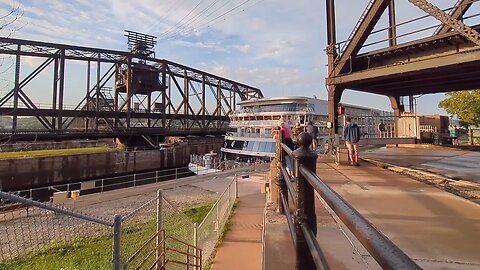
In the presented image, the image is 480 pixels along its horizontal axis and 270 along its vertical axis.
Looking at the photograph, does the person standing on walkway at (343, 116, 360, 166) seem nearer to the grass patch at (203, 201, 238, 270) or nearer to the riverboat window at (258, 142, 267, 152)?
the grass patch at (203, 201, 238, 270)

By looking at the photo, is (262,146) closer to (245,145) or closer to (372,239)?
(245,145)

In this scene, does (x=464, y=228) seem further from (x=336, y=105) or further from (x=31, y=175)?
(x=31, y=175)

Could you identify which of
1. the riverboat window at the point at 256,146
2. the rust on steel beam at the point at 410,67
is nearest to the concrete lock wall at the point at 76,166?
the riverboat window at the point at 256,146

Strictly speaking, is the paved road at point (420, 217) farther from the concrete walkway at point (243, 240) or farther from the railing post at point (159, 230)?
the concrete walkway at point (243, 240)

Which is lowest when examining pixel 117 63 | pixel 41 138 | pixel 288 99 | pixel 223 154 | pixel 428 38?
pixel 223 154

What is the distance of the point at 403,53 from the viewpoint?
8.41 meters

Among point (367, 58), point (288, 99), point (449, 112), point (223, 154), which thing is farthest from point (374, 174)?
point (223, 154)

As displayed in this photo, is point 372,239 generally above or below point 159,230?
above

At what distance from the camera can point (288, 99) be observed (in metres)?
31.7

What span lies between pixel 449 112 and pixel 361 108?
44.9ft

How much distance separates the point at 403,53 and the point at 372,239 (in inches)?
370

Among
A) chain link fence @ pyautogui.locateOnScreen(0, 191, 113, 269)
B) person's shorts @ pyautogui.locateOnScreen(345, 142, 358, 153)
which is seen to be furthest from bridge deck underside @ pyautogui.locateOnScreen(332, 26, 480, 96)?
chain link fence @ pyautogui.locateOnScreen(0, 191, 113, 269)

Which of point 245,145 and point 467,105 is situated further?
point 245,145

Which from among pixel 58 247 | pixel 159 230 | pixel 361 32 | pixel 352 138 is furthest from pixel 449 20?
pixel 58 247
